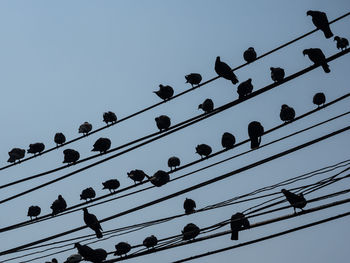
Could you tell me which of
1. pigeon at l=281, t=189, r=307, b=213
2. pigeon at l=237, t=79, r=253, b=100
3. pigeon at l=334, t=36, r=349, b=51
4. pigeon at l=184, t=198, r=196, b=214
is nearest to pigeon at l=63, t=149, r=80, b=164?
pigeon at l=184, t=198, r=196, b=214

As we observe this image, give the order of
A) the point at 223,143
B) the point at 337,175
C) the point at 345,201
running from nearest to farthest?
the point at 345,201 < the point at 337,175 < the point at 223,143

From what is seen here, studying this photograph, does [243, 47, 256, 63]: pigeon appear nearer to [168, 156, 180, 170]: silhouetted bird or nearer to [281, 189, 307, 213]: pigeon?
[168, 156, 180, 170]: silhouetted bird

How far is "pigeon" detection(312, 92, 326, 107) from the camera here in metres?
12.2

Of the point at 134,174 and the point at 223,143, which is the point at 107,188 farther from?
the point at 223,143

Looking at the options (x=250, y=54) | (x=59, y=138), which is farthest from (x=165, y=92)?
(x=59, y=138)

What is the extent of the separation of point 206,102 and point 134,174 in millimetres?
2755

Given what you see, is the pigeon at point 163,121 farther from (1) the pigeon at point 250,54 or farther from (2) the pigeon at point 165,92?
(1) the pigeon at point 250,54

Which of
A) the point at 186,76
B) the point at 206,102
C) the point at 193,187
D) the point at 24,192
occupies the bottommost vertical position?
the point at 193,187

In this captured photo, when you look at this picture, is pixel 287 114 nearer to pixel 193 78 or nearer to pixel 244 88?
pixel 244 88

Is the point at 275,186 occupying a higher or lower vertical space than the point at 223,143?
lower

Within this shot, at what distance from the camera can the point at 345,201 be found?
16.4 feet

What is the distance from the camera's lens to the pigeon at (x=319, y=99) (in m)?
12.2

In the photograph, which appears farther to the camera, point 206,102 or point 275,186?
point 206,102

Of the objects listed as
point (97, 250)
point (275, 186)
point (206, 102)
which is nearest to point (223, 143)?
point (206, 102)
